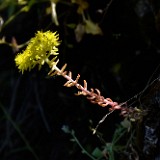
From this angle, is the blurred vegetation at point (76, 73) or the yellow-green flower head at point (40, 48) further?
the blurred vegetation at point (76, 73)

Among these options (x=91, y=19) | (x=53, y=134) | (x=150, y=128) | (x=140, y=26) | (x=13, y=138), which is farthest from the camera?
(x=13, y=138)

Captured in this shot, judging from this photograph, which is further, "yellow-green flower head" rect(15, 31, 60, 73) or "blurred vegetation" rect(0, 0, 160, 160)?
"blurred vegetation" rect(0, 0, 160, 160)

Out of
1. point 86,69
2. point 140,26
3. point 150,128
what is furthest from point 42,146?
point 150,128

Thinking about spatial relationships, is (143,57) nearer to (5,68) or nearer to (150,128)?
(150,128)

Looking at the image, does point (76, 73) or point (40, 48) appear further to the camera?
point (76, 73)

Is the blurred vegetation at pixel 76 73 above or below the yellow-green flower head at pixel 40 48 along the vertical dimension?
below

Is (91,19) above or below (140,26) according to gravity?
above

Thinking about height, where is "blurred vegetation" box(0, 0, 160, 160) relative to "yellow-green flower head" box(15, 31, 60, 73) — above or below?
below

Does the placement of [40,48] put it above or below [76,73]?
above
